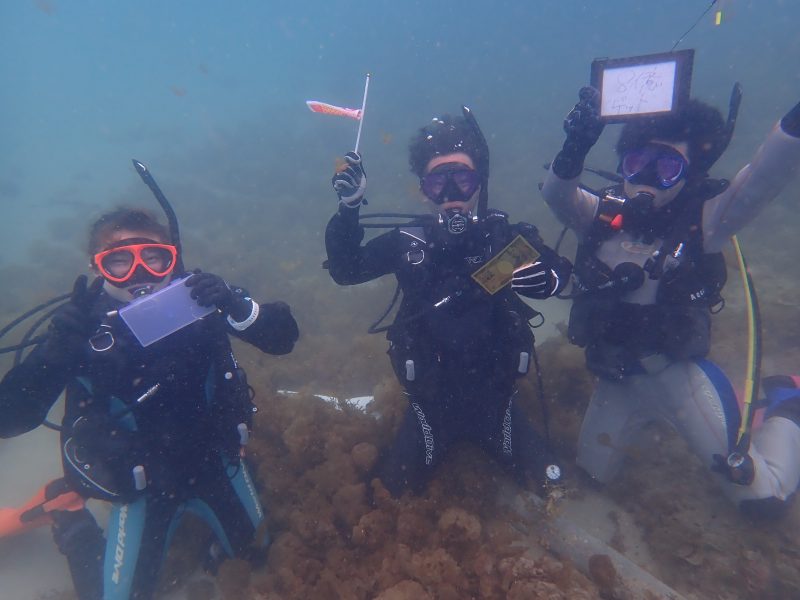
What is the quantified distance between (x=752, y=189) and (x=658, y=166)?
29.4 inches

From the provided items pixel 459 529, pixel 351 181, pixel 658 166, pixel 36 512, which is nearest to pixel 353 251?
pixel 351 181

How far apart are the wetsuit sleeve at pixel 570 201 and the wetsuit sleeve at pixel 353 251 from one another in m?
1.58

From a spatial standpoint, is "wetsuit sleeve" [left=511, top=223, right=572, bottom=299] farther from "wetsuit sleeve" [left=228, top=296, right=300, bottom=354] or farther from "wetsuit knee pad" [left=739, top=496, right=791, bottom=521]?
"wetsuit knee pad" [left=739, top=496, right=791, bottom=521]

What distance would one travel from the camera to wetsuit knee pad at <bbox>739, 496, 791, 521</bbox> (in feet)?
12.5

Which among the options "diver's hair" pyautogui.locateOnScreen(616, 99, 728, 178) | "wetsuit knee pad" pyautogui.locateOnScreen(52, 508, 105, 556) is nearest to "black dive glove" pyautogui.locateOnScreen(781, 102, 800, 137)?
"diver's hair" pyautogui.locateOnScreen(616, 99, 728, 178)

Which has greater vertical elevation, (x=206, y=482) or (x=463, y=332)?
(x=463, y=332)

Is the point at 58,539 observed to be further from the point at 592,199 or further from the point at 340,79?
the point at 340,79

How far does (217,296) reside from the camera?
350cm

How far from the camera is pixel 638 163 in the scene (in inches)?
161

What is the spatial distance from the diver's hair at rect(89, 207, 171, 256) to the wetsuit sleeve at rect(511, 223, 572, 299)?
10.9 ft

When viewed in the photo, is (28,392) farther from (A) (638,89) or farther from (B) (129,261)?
(A) (638,89)

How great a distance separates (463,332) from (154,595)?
3906 mm

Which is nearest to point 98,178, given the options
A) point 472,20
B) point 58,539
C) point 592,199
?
point 58,539

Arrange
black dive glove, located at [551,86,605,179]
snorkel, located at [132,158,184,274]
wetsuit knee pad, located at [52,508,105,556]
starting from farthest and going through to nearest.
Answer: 1. wetsuit knee pad, located at [52,508,105,556]
2. snorkel, located at [132,158,184,274]
3. black dive glove, located at [551,86,605,179]
